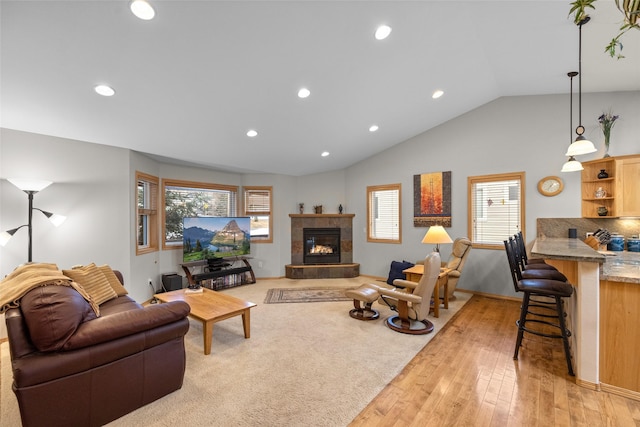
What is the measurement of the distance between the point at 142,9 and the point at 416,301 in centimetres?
361

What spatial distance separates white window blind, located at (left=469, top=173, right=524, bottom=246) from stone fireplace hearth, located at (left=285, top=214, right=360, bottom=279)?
260 centimetres

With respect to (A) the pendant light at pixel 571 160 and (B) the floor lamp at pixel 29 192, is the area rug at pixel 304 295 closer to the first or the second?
(B) the floor lamp at pixel 29 192

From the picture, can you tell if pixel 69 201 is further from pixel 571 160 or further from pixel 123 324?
pixel 571 160

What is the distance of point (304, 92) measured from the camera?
131 inches

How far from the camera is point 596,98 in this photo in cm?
403

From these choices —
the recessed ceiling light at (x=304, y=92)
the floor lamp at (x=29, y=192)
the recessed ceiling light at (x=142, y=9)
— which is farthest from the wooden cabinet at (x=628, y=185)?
the floor lamp at (x=29, y=192)

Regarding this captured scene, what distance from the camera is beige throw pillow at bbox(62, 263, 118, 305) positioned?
2869 millimetres

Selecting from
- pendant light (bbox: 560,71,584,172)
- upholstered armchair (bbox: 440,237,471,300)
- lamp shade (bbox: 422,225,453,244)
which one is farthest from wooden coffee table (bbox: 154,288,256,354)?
pendant light (bbox: 560,71,584,172)

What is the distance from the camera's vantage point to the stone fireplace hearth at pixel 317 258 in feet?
20.4

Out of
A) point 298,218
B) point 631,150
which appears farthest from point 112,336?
point 631,150

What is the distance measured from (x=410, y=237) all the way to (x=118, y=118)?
5.19m

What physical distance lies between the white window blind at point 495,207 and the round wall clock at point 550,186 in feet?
0.89

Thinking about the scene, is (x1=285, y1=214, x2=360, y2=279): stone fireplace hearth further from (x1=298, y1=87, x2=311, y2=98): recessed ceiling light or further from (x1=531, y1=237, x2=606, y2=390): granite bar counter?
(x1=531, y1=237, x2=606, y2=390): granite bar counter

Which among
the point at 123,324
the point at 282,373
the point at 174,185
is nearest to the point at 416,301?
the point at 282,373
